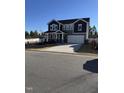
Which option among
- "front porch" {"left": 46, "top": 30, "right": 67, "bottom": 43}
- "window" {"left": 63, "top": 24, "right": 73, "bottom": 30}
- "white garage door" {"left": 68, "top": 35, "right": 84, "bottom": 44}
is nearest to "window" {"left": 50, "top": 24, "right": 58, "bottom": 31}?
"front porch" {"left": 46, "top": 30, "right": 67, "bottom": 43}

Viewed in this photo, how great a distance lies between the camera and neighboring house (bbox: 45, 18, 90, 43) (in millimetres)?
11656

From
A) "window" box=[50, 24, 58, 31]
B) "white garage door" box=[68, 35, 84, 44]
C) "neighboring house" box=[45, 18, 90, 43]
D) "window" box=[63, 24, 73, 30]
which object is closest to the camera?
"white garage door" box=[68, 35, 84, 44]

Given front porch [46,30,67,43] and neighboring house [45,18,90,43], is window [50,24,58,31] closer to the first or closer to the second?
neighboring house [45,18,90,43]

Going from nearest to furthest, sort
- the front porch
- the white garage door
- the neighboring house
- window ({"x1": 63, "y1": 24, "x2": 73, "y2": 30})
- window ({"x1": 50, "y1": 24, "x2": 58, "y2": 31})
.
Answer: the white garage door
the neighboring house
the front porch
window ({"x1": 63, "y1": 24, "x2": 73, "y2": 30})
window ({"x1": 50, "y1": 24, "x2": 58, "y2": 31})

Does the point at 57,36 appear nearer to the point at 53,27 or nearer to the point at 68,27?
the point at 53,27

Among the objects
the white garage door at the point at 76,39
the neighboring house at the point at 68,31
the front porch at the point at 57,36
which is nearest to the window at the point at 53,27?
the neighboring house at the point at 68,31

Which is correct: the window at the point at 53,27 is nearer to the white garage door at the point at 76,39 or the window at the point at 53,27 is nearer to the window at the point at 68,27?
the window at the point at 68,27

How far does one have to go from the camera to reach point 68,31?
40.7ft

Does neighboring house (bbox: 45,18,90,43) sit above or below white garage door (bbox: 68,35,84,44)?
above

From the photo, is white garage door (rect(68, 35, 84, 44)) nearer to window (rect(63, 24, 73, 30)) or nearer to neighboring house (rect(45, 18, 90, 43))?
neighboring house (rect(45, 18, 90, 43))

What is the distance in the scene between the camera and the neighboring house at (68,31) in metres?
11.7

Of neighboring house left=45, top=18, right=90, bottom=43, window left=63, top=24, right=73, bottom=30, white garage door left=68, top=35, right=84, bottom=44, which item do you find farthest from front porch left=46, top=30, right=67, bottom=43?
window left=63, top=24, right=73, bottom=30

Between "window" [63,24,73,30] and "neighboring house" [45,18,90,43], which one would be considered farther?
"window" [63,24,73,30]
